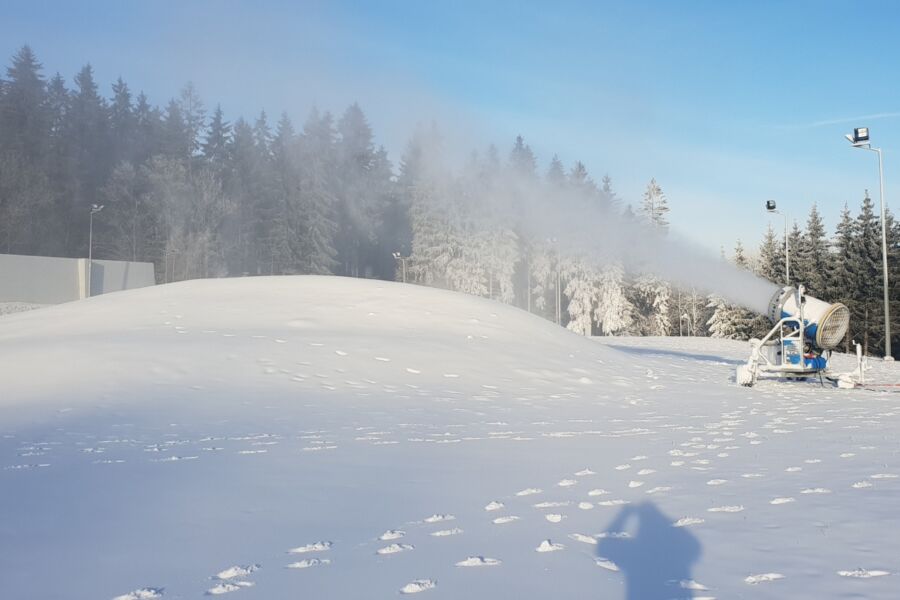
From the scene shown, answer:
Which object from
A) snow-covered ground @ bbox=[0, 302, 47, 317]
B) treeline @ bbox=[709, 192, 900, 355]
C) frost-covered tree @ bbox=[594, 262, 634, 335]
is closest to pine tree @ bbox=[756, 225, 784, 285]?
treeline @ bbox=[709, 192, 900, 355]

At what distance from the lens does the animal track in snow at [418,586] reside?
4.11 metres

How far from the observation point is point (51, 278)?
149 feet

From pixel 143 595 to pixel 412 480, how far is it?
3197 mm

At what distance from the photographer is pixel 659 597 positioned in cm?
400

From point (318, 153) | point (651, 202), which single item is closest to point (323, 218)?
point (318, 153)

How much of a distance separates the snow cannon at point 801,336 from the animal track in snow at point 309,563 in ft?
50.0

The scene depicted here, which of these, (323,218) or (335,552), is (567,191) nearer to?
(323,218)

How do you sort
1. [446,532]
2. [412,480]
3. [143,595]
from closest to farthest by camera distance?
[143,595], [446,532], [412,480]

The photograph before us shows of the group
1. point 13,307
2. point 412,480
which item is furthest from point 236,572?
point 13,307

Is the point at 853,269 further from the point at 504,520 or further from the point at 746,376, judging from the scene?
the point at 504,520

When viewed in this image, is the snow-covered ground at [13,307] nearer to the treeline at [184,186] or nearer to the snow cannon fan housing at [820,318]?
the treeline at [184,186]

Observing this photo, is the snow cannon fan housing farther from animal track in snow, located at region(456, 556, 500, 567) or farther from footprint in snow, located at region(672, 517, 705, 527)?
animal track in snow, located at region(456, 556, 500, 567)

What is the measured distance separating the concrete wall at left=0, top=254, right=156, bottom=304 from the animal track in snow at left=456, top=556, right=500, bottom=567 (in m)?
47.4

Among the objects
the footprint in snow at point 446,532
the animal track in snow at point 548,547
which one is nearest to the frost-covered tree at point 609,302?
the footprint in snow at point 446,532
